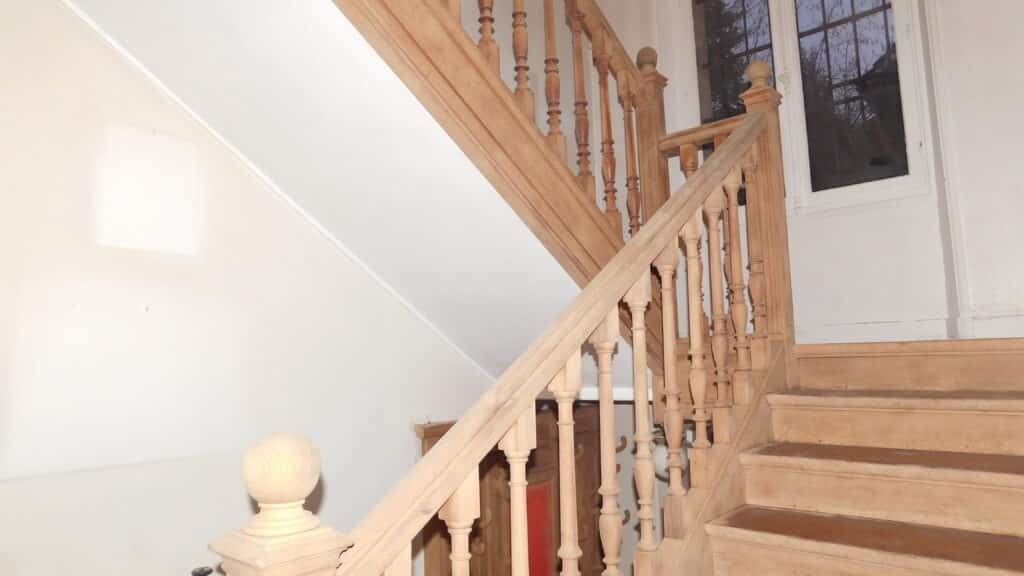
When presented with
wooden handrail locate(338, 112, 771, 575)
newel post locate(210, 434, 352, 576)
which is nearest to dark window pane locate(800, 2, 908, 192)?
wooden handrail locate(338, 112, 771, 575)

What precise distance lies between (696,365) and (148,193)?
1816 millimetres

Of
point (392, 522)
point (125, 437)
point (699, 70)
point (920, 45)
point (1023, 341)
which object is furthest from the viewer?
point (699, 70)

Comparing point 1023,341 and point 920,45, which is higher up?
point 920,45

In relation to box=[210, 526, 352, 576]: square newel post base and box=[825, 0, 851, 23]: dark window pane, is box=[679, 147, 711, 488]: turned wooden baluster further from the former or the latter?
box=[825, 0, 851, 23]: dark window pane

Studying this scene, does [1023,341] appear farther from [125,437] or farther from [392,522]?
[125,437]

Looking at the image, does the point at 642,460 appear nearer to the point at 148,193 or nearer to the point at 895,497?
the point at 895,497

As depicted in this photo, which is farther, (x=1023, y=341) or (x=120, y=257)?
(x=120, y=257)

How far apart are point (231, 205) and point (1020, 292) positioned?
3.04 meters

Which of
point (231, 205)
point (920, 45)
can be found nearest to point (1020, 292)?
point (920, 45)

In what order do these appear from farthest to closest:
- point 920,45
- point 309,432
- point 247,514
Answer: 1. point 920,45
2. point 309,432
3. point 247,514

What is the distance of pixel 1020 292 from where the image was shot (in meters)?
2.82

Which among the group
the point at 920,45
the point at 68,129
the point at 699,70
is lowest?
the point at 68,129

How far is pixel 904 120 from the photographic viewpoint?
3.18 meters

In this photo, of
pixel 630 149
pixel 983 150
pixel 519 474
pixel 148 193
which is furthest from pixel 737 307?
pixel 148 193
